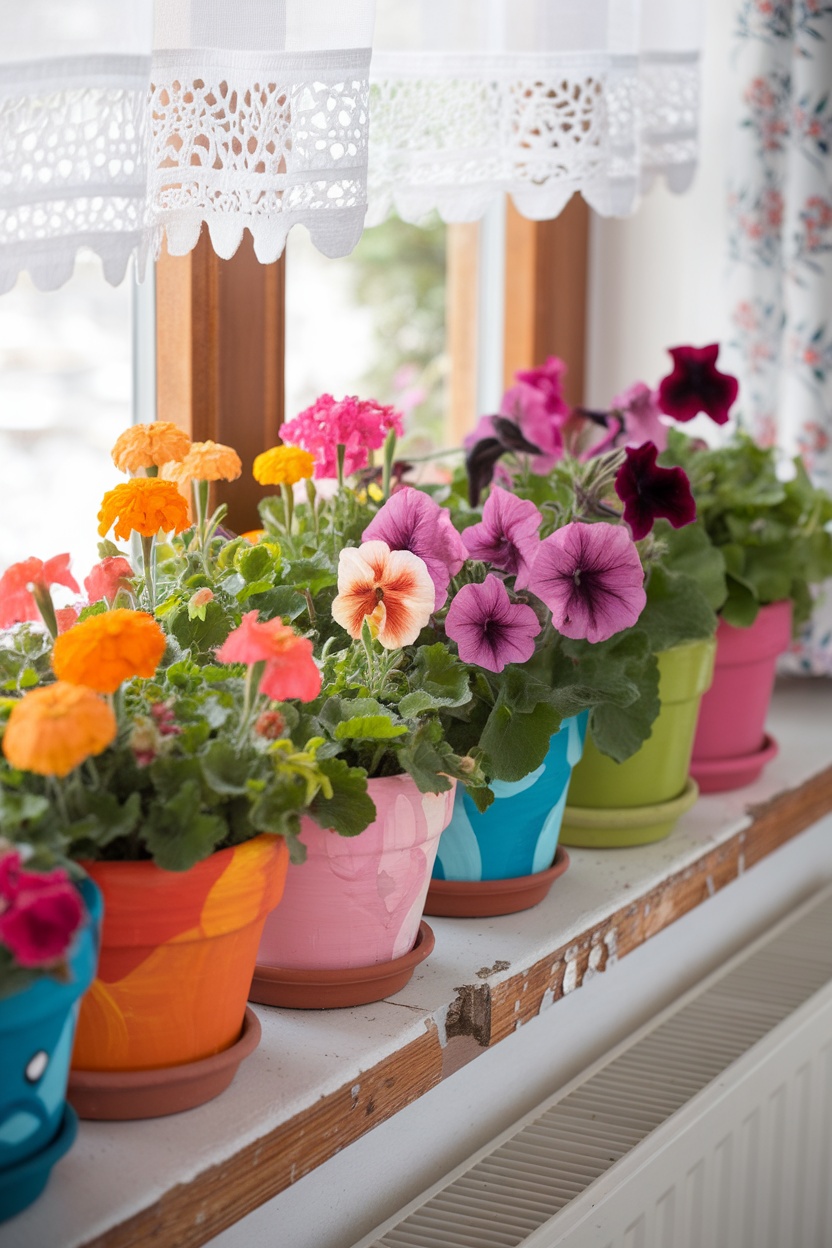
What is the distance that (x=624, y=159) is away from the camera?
1329 millimetres

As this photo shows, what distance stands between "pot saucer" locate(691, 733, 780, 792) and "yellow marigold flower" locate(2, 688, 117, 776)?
91cm

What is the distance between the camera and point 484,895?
104 cm

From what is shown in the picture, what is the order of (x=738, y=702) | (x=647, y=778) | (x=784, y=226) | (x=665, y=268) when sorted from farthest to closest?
(x=665, y=268) → (x=784, y=226) → (x=738, y=702) → (x=647, y=778)

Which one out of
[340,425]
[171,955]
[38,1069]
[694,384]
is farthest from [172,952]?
[694,384]

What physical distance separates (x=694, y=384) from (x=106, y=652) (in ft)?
2.61

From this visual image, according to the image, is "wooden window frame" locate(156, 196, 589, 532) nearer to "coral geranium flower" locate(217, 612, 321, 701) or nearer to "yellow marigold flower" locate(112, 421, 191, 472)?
"yellow marigold flower" locate(112, 421, 191, 472)

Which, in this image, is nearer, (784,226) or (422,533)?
(422,533)

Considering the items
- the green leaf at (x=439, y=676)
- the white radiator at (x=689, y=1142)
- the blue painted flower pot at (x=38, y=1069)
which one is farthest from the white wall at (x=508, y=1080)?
the green leaf at (x=439, y=676)

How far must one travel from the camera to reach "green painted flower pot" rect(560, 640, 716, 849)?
1.19m

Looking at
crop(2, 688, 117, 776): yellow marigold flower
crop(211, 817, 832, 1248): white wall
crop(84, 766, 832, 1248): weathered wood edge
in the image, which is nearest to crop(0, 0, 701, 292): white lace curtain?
crop(2, 688, 117, 776): yellow marigold flower

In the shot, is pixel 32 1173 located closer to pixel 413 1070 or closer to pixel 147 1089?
pixel 147 1089

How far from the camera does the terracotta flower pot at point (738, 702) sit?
1370mm

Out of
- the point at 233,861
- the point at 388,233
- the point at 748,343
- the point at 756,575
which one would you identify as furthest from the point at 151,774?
the point at 388,233

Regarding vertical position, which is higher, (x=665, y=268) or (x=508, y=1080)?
(x=665, y=268)
